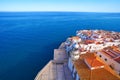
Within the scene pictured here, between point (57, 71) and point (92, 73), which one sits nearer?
point (92, 73)

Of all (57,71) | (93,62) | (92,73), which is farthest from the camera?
(57,71)

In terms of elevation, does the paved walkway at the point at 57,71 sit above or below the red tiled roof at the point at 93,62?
below

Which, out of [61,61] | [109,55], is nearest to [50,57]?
[61,61]

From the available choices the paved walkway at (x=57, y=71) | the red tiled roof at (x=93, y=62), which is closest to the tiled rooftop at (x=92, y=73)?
the red tiled roof at (x=93, y=62)

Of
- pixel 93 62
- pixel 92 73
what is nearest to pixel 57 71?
pixel 93 62

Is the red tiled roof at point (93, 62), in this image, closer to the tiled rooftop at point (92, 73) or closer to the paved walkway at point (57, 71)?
the tiled rooftop at point (92, 73)

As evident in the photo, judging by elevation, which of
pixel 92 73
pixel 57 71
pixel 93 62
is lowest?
pixel 57 71

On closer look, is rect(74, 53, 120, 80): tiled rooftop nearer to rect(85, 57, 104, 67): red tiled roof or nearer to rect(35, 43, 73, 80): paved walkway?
rect(85, 57, 104, 67): red tiled roof

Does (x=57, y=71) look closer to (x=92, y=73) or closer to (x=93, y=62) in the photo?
(x=93, y=62)

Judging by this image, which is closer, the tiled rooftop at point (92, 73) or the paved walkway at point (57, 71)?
the tiled rooftop at point (92, 73)

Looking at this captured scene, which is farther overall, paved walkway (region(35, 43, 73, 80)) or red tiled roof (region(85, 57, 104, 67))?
paved walkway (region(35, 43, 73, 80))

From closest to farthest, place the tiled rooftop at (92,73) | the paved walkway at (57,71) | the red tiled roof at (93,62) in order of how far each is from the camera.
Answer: the tiled rooftop at (92,73) → the red tiled roof at (93,62) → the paved walkway at (57,71)

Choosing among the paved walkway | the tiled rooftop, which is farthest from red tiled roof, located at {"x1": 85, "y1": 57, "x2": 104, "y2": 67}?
the paved walkway
